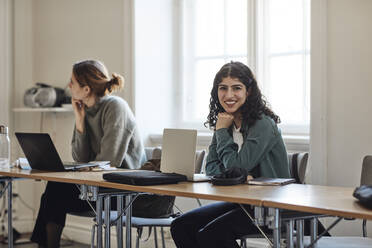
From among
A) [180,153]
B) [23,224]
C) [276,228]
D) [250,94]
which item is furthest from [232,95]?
[23,224]

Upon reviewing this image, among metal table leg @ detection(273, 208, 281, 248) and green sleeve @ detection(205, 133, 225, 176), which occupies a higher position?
green sleeve @ detection(205, 133, 225, 176)

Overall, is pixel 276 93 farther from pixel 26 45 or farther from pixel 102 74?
pixel 26 45

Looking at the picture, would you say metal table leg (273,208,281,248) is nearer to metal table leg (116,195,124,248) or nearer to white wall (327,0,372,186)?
metal table leg (116,195,124,248)

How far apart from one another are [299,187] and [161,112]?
220 cm

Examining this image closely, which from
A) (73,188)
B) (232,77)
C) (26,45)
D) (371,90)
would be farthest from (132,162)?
(26,45)

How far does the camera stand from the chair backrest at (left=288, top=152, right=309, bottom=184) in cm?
295

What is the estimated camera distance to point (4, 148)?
135 inches

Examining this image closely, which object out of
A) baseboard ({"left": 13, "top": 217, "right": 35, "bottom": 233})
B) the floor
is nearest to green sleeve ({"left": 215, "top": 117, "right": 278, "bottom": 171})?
the floor

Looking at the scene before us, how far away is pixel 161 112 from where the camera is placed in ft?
14.3

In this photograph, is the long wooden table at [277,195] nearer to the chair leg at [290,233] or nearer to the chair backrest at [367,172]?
the chair leg at [290,233]

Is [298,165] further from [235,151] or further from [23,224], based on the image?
[23,224]

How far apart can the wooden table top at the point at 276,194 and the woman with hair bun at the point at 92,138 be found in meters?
0.59

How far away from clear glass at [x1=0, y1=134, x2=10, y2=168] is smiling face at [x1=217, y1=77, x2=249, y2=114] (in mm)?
1309

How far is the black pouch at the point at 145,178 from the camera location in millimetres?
2377
